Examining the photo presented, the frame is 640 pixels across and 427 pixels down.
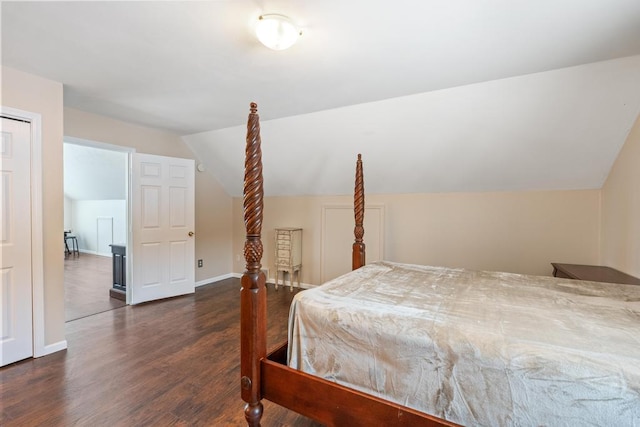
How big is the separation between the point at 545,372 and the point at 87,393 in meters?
2.68

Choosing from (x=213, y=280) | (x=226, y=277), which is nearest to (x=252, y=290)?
(x=213, y=280)

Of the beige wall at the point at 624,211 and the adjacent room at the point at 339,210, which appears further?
the beige wall at the point at 624,211

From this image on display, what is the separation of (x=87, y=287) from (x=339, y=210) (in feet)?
13.8

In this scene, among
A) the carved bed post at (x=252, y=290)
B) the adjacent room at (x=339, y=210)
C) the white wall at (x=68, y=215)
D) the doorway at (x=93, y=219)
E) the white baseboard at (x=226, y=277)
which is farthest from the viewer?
the white wall at (x=68, y=215)

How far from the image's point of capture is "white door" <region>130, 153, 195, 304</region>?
3.71m

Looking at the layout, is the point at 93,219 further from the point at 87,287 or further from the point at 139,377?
the point at 139,377

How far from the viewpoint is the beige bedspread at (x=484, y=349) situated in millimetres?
1022

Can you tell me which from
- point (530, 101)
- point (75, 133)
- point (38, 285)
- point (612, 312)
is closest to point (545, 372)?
point (612, 312)

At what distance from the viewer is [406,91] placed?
269 cm

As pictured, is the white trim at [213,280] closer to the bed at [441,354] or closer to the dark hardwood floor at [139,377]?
the dark hardwood floor at [139,377]

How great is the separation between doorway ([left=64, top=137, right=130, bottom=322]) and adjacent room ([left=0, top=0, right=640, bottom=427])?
13 centimetres

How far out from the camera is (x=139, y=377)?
2.14 metres

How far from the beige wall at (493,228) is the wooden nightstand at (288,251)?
0.77m

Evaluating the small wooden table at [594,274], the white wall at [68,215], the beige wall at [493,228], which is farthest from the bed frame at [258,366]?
the white wall at [68,215]
